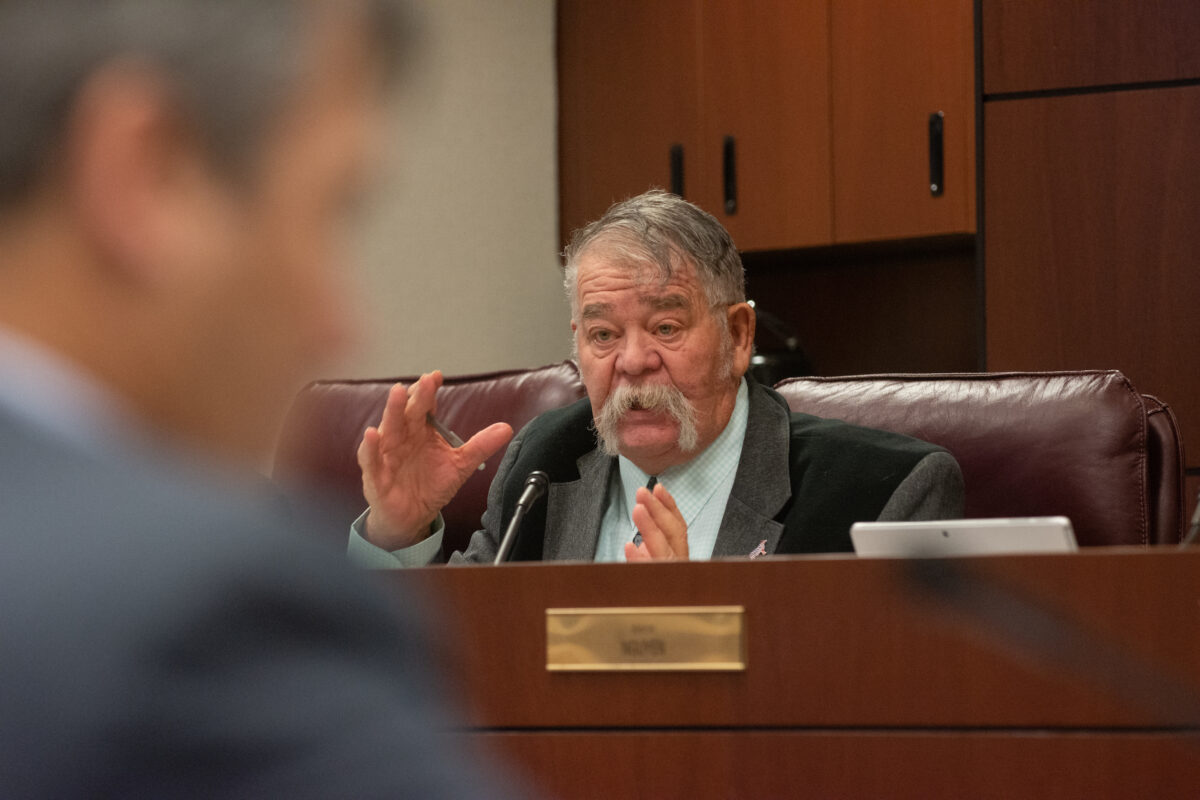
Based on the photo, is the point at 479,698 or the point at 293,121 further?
the point at 479,698

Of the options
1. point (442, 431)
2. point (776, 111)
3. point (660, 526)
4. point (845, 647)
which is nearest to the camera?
point (845, 647)

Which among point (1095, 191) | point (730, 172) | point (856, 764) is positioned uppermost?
point (730, 172)

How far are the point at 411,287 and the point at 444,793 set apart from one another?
127 inches

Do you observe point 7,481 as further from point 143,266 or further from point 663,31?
point 663,31

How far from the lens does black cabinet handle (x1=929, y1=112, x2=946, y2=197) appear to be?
3574 mm

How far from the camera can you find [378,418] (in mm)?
2514

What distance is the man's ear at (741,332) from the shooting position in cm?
220

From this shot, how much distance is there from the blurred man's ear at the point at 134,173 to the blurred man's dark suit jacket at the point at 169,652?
77 millimetres

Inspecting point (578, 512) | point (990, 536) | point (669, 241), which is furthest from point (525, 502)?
point (990, 536)

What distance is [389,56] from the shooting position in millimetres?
508

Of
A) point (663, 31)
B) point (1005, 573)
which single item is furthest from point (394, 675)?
point (663, 31)

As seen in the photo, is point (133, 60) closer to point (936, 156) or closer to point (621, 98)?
point (936, 156)

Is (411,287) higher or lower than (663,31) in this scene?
lower

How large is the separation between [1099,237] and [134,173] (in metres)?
3.30
